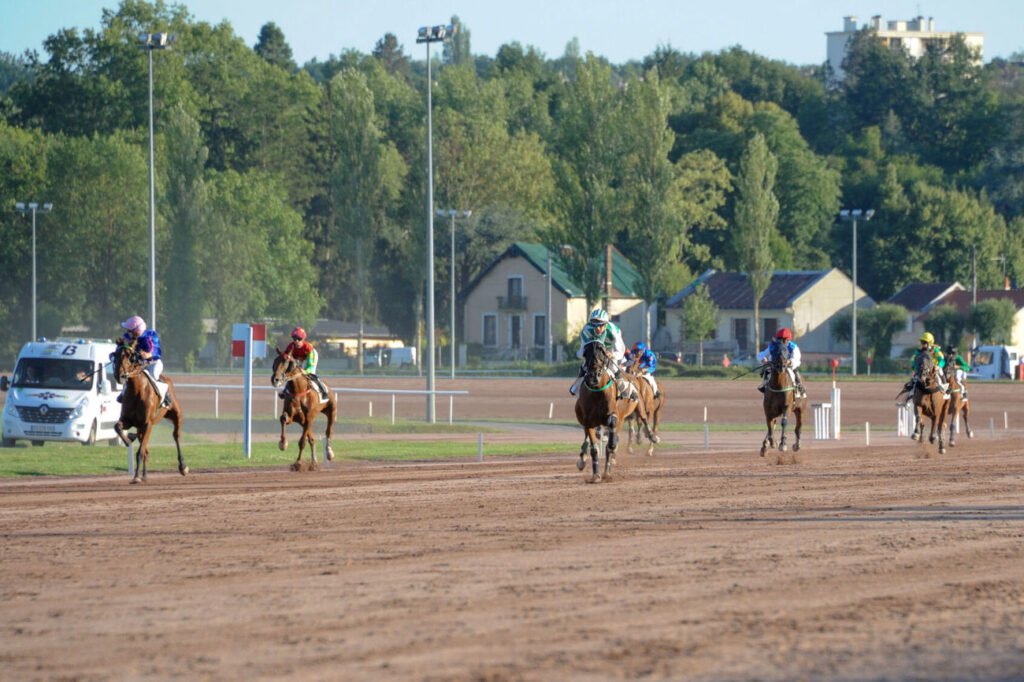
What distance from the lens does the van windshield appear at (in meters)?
31.6

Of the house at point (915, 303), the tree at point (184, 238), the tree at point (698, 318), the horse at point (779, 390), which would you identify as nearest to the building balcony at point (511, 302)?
the tree at point (698, 318)

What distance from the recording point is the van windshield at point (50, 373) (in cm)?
3158

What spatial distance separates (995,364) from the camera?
255 feet

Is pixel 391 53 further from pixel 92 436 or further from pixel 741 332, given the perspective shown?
pixel 92 436

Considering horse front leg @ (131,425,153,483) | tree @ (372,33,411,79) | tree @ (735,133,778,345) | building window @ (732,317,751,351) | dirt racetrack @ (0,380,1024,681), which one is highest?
tree @ (372,33,411,79)

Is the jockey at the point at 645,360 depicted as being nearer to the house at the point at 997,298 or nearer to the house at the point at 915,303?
the house at the point at 915,303

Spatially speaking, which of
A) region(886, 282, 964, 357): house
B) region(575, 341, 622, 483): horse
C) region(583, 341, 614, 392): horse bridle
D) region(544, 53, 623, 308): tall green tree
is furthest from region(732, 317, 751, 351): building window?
region(583, 341, 614, 392): horse bridle

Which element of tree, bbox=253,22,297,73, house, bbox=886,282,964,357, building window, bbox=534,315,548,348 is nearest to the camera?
house, bbox=886,282,964,357

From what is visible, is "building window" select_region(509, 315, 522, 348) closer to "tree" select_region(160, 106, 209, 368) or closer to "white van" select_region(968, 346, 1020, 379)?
"tree" select_region(160, 106, 209, 368)

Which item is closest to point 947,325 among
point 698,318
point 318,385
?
point 698,318

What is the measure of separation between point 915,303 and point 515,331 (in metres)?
25.1

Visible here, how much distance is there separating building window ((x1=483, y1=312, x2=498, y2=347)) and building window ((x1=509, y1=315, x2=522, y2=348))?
1.26 meters

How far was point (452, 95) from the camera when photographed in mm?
124188

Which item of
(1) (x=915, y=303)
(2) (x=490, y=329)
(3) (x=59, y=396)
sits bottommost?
(3) (x=59, y=396)
